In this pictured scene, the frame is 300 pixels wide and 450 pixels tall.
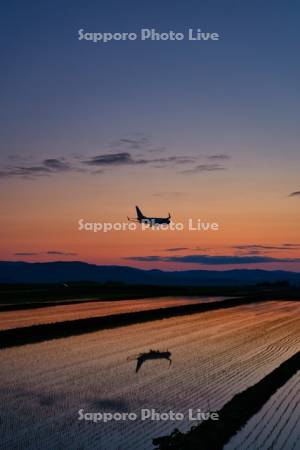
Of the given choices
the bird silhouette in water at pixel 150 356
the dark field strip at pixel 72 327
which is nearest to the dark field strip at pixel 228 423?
the bird silhouette in water at pixel 150 356

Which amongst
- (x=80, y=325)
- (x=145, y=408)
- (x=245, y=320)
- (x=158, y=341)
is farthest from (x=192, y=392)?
(x=245, y=320)

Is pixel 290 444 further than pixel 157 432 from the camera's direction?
No

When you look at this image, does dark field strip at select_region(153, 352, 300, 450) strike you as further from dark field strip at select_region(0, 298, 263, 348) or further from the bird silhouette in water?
dark field strip at select_region(0, 298, 263, 348)

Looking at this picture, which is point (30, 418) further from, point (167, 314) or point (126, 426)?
point (167, 314)

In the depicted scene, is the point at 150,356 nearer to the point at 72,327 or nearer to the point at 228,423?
the point at 228,423

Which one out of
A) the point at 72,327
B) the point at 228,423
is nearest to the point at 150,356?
the point at 228,423

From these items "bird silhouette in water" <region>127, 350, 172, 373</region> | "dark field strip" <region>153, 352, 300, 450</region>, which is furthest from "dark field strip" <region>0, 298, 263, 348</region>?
"dark field strip" <region>153, 352, 300, 450</region>

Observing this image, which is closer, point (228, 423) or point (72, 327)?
point (228, 423)

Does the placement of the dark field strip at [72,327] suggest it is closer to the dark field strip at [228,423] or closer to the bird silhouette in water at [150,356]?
the bird silhouette in water at [150,356]
